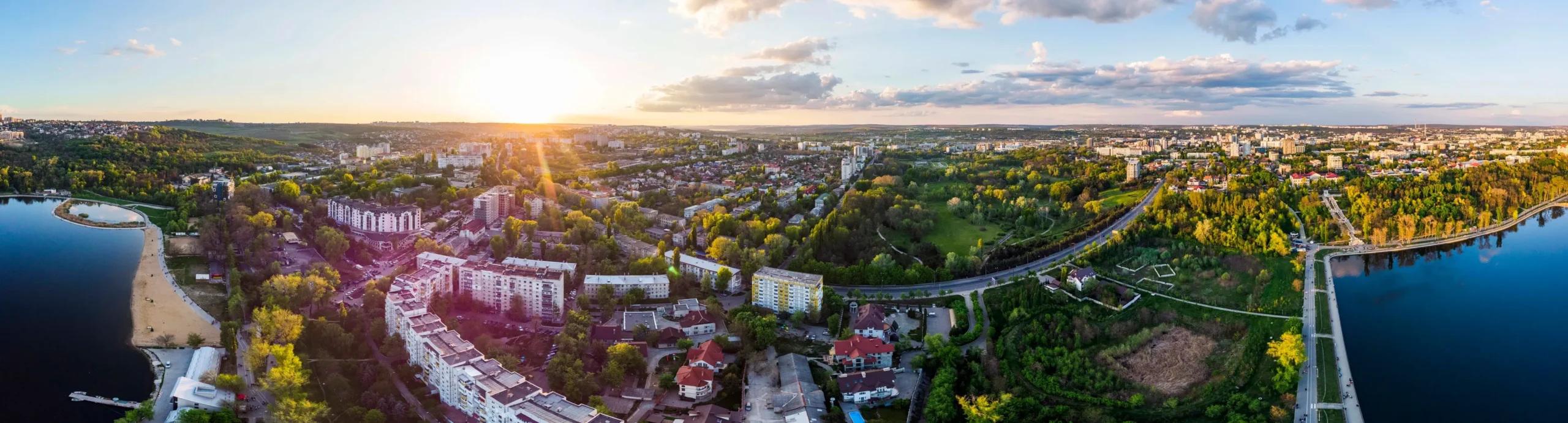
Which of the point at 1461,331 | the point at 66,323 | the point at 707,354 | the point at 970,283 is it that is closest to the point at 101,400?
the point at 66,323

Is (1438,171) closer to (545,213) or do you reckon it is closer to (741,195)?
(741,195)

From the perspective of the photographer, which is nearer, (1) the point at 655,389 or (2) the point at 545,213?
(1) the point at 655,389

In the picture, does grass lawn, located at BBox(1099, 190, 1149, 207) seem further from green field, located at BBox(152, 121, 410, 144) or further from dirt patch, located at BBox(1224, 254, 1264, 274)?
green field, located at BBox(152, 121, 410, 144)

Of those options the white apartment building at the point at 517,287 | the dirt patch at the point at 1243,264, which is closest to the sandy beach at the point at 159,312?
the white apartment building at the point at 517,287

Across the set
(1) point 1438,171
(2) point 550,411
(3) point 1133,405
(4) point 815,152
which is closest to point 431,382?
(2) point 550,411

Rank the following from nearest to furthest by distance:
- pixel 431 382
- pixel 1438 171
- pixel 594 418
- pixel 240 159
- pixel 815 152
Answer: pixel 594 418, pixel 431 382, pixel 1438 171, pixel 240 159, pixel 815 152

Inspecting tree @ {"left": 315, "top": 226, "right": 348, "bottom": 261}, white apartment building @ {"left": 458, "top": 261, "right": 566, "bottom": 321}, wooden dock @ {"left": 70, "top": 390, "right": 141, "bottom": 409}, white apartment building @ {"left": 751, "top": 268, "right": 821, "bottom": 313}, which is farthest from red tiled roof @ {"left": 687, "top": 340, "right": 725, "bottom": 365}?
tree @ {"left": 315, "top": 226, "right": 348, "bottom": 261}

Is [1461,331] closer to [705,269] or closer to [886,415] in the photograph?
[886,415]
